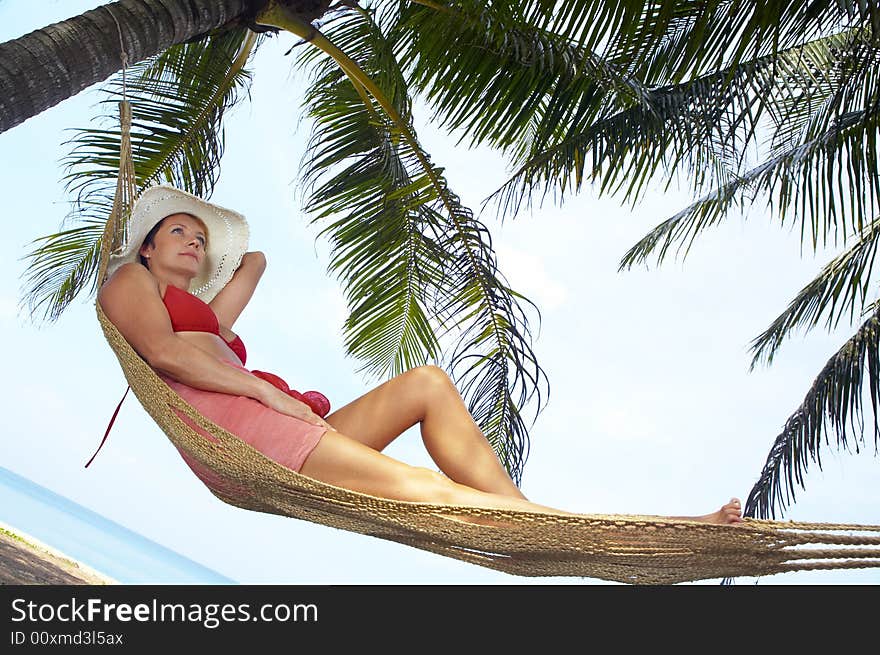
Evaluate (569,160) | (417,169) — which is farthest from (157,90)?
(569,160)

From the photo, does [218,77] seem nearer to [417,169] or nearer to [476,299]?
[417,169]

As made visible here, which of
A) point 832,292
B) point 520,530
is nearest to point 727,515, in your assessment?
point 520,530

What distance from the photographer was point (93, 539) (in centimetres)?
1112

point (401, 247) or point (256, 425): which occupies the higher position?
point (401, 247)

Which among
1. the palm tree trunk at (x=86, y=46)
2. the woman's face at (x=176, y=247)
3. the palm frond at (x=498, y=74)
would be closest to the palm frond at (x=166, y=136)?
the palm frond at (x=498, y=74)

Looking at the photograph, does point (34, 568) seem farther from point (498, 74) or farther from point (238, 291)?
point (498, 74)

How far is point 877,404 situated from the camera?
3.85 metres

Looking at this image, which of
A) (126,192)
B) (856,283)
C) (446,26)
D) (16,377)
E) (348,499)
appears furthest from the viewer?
(16,377)

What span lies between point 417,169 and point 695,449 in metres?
10.3

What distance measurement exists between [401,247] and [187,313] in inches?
72.6

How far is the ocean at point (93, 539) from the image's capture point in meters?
9.45

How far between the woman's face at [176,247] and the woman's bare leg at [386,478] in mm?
655

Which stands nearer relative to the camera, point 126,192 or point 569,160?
point 126,192

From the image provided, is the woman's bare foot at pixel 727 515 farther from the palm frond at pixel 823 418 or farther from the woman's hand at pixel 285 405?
the palm frond at pixel 823 418
